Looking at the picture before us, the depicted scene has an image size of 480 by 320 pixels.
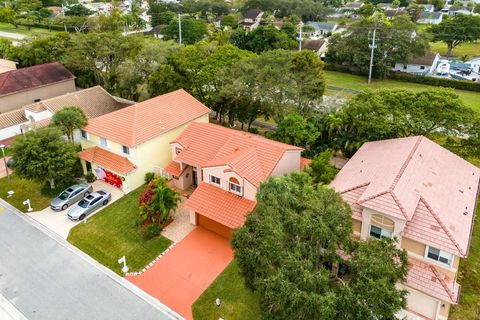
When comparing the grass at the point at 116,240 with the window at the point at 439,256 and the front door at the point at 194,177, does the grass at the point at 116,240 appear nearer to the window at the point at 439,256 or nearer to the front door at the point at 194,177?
the front door at the point at 194,177

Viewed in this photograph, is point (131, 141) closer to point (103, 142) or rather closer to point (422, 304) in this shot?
point (103, 142)

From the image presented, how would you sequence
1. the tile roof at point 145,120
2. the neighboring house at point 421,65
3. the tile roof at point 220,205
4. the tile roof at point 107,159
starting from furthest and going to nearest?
1. the neighboring house at point 421,65
2. the tile roof at point 145,120
3. the tile roof at point 107,159
4. the tile roof at point 220,205

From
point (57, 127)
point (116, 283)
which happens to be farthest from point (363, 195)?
point (57, 127)

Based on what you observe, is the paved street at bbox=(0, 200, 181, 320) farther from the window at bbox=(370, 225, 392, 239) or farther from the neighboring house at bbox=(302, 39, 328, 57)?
the neighboring house at bbox=(302, 39, 328, 57)

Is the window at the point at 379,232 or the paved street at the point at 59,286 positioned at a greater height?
the window at the point at 379,232

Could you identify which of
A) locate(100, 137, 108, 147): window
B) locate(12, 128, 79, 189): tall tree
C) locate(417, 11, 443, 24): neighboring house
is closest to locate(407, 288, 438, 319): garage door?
locate(100, 137, 108, 147): window

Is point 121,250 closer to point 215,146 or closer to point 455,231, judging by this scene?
point 215,146

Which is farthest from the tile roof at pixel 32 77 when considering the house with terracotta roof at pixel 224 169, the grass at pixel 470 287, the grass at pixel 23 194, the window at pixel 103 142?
the grass at pixel 470 287

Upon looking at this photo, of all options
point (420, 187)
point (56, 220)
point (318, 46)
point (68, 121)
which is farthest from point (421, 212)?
point (318, 46)
